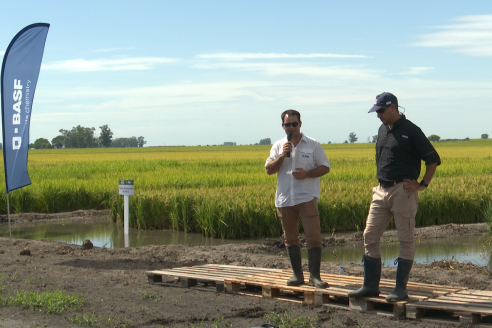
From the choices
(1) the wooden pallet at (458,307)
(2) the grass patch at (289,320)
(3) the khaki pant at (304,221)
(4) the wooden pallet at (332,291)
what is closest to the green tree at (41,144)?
(4) the wooden pallet at (332,291)

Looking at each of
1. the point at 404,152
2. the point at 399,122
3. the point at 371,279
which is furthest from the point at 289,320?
the point at 399,122

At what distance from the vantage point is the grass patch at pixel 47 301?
6.12 metres

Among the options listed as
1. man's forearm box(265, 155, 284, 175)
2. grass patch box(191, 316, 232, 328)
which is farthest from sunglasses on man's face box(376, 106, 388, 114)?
grass patch box(191, 316, 232, 328)

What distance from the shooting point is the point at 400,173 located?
5.61m

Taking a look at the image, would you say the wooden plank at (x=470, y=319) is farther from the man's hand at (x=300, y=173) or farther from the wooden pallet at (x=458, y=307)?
the man's hand at (x=300, y=173)

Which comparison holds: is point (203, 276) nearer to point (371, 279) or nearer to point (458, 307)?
point (371, 279)

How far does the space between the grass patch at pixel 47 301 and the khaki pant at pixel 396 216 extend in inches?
128

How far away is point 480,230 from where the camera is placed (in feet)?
42.0

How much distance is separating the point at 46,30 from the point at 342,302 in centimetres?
695

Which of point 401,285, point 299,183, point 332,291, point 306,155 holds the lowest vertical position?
point 332,291

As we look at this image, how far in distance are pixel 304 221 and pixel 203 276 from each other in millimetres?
1617

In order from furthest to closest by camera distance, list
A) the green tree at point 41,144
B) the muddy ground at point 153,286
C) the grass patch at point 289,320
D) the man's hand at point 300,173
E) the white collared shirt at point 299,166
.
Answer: the green tree at point 41,144
the white collared shirt at point 299,166
the man's hand at point 300,173
the muddy ground at point 153,286
the grass patch at point 289,320

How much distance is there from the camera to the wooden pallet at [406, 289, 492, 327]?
512 cm

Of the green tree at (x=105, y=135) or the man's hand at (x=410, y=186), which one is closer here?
the man's hand at (x=410, y=186)
